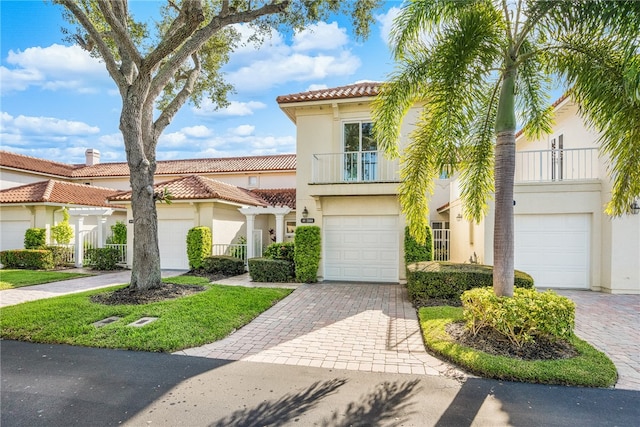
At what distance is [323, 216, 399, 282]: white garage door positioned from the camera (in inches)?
478

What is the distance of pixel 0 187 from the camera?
1981cm

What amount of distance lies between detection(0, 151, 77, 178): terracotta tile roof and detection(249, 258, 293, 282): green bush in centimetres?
1884

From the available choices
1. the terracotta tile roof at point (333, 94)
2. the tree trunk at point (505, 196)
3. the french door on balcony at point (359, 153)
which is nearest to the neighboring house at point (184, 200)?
the french door on balcony at point (359, 153)

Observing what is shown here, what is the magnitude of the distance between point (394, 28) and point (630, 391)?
691 centimetres

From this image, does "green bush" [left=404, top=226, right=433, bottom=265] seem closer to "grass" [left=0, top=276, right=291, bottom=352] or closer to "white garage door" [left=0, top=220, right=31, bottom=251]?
"grass" [left=0, top=276, right=291, bottom=352]

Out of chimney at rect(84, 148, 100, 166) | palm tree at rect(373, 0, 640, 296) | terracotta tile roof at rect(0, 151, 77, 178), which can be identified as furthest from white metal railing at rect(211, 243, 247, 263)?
chimney at rect(84, 148, 100, 166)

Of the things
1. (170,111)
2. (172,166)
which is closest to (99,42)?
(170,111)

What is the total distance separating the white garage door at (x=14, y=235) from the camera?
57.9 feet

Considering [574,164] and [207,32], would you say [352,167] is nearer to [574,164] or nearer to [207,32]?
[207,32]

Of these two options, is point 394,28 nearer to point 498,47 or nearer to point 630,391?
point 498,47

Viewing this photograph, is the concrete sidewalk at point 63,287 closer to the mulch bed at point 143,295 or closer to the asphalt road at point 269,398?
the mulch bed at point 143,295

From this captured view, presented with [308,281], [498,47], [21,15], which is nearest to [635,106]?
[498,47]

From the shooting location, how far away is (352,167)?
12.3m

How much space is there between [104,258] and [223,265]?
6.13 m
